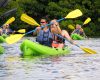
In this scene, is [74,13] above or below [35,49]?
above

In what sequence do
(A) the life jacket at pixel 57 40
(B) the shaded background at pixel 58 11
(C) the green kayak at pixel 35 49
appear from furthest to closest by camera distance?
1. (B) the shaded background at pixel 58 11
2. (A) the life jacket at pixel 57 40
3. (C) the green kayak at pixel 35 49

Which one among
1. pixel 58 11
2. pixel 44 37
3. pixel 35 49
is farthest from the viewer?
pixel 58 11

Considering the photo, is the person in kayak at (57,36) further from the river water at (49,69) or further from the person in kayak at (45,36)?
the river water at (49,69)

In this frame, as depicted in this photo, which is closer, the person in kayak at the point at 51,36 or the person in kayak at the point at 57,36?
the person in kayak at the point at 51,36

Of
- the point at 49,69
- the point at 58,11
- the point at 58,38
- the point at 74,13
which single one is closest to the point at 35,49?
the point at 58,38

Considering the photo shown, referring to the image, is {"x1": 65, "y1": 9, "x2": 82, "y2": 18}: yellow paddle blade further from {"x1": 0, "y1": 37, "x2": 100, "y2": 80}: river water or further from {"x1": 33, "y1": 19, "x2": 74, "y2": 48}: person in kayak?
{"x1": 0, "y1": 37, "x2": 100, "y2": 80}: river water

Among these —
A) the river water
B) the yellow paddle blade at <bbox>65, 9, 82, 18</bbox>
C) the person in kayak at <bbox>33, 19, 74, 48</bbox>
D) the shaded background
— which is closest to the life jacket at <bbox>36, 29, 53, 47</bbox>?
the person in kayak at <bbox>33, 19, 74, 48</bbox>

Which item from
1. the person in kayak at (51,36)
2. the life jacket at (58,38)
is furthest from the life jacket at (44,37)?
the life jacket at (58,38)

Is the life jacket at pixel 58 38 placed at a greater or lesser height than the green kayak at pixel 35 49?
greater

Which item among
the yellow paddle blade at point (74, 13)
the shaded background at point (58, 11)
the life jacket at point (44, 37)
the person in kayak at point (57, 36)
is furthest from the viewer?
the shaded background at point (58, 11)

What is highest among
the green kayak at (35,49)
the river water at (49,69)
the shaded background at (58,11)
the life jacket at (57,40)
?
the shaded background at (58,11)

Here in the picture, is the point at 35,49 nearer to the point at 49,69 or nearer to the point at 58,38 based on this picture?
the point at 58,38

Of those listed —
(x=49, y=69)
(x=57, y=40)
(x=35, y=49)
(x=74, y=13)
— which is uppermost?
(x=74, y=13)

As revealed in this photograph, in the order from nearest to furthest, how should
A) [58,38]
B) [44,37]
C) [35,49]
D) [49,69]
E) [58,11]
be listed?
[49,69]
[35,49]
[44,37]
[58,38]
[58,11]
